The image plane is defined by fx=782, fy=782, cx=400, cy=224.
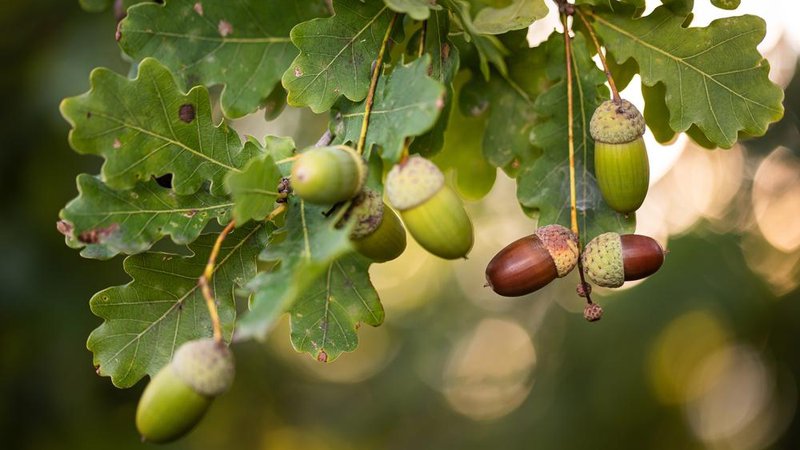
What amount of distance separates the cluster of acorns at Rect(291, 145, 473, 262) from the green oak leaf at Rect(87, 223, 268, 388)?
266 millimetres

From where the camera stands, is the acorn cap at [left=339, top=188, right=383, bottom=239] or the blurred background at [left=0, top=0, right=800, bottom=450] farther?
the blurred background at [left=0, top=0, right=800, bottom=450]

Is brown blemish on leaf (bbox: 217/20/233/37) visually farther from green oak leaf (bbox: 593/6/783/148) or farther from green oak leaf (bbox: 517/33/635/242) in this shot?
green oak leaf (bbox: 593/6/783/148)

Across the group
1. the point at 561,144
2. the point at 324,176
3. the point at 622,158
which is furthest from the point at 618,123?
the point at 324,176

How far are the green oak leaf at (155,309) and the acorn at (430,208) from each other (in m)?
0.32

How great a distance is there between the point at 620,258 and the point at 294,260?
524mm

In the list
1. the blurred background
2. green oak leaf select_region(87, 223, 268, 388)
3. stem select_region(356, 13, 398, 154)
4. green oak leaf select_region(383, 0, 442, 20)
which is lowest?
the blurred background

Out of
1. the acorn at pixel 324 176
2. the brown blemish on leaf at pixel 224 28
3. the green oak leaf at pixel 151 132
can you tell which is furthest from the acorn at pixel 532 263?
the brown blemish on leaf at pixel 224 28

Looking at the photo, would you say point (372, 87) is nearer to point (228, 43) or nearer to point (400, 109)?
point (400, 109)

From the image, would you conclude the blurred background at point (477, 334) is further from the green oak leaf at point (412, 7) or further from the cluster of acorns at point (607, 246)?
the green oak leaf at point (412, 7)

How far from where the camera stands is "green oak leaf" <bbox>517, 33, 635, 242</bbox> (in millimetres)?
1371

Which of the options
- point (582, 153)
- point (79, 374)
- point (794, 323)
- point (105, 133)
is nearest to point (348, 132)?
point (105, 133)

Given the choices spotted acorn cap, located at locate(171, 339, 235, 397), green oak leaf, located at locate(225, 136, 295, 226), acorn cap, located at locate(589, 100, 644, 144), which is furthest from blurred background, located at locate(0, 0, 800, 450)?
spotted acorn cap, located at locate(171, 339, 235, 397)

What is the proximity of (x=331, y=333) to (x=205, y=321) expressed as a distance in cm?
20

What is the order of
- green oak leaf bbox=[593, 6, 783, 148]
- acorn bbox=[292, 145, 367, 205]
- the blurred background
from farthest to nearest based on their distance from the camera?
the blurred background → green oak leaf bbox=[593, 6, 783, 148] → acorn bbox=[292, 145, 367, 205]
